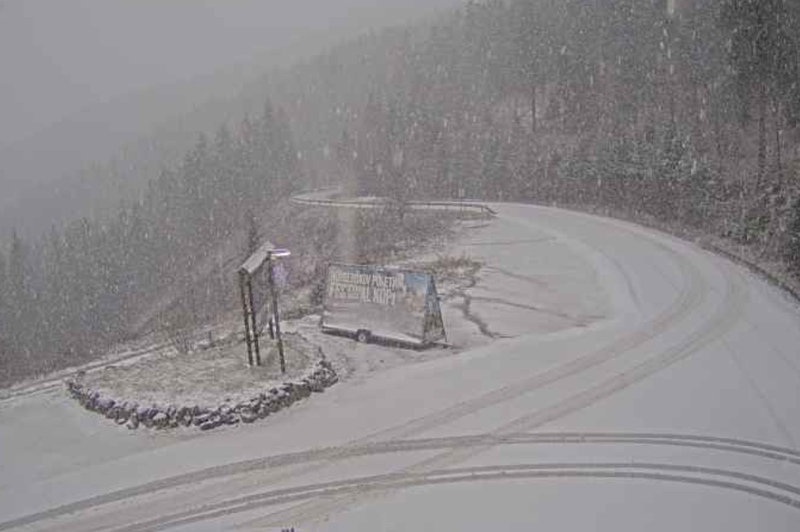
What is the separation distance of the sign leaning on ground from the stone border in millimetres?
4037

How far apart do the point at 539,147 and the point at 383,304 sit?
43.9m

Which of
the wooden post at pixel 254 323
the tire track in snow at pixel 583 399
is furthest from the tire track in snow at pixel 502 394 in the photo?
the wooden post at pixel 254 323

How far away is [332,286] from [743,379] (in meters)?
12.1

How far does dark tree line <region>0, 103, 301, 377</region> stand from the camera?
65.0 metres

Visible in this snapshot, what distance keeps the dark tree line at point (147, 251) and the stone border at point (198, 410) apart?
1881 inches

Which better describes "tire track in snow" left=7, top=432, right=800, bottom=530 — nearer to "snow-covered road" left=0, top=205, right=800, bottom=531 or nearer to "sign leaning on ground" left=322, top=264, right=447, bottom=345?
"snow-covered road" left=0, top=205, right=800, bottom=531

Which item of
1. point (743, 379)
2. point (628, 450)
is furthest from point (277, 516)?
point (743, 379)

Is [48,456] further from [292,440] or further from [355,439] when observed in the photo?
[355,439]

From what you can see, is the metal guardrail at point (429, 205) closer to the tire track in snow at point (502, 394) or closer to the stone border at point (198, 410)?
the tire track in snow at point (502, 394)

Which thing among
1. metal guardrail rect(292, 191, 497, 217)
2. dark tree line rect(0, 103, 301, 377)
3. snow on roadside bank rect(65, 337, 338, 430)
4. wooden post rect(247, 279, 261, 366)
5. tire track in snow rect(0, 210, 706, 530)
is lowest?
dark tree line rect(0, 103, 301, 377)

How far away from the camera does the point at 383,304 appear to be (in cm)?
1934

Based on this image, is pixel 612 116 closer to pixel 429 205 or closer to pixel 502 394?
pixel 429 205

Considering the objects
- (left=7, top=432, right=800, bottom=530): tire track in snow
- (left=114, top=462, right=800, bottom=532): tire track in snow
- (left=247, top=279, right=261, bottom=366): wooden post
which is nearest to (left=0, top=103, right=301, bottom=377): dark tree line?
(left=247, top=279, right=261, bottom=366): wooden post

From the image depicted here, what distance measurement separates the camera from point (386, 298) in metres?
19.3
